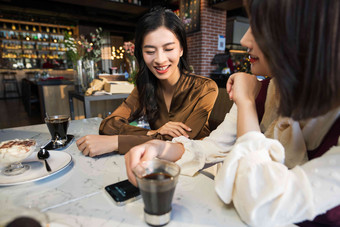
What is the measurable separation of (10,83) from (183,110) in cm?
977

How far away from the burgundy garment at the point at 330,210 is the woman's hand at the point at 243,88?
0.24m

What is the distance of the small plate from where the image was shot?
26.3 inches

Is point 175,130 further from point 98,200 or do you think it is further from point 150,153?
point 98,200

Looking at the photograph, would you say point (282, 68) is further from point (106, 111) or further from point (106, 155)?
point (106, 111)

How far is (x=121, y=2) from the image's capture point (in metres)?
5.71

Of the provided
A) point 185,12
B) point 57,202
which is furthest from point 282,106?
point 185,12

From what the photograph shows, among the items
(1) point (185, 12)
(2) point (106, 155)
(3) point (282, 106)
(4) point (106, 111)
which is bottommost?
(4) point (106, 111)

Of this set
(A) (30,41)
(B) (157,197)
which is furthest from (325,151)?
(A) (30,41)

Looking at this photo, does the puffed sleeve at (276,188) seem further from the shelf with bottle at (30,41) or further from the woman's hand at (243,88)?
the shelf with bottle at (30,41)

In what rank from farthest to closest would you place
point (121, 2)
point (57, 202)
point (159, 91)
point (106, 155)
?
point (121, 2)
point (159, 91)
point (106, 155)
point (57, 202)

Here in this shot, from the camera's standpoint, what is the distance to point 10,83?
28.3 feet

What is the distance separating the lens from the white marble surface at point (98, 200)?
20.0 inches

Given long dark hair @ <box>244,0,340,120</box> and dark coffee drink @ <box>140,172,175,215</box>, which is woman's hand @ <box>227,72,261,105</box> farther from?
dark coffee drink @ <box>140,172,175,215</box>

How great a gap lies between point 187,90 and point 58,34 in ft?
33.6
